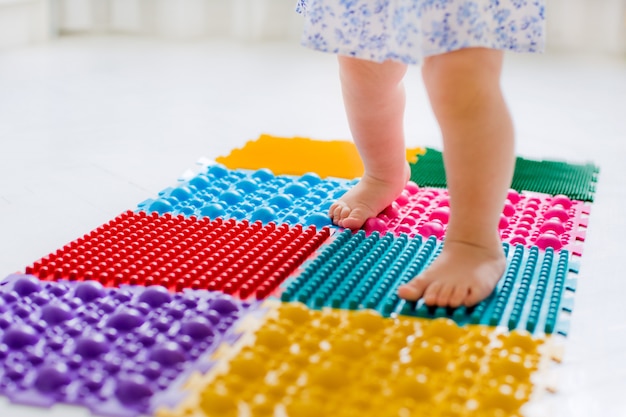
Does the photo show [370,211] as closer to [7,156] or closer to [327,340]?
[327,340]

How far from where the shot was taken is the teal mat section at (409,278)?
101cm

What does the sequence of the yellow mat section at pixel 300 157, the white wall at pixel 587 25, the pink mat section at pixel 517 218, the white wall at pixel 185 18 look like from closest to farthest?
1. the pink mat section at pixel 517 218
2. the yellow mat section at pixel 300 157
3. the white wall at pixel 587 25
4. the white wall at pixel 185 18

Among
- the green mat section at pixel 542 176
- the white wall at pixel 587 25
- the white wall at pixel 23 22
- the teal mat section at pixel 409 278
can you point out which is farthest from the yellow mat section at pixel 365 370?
the white wall at pixel 23 22

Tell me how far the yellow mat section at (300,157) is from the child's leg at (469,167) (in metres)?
0.50

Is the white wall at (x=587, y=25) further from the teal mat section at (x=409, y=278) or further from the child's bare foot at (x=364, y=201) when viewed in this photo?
the teal mat section at (x=409, y=278)

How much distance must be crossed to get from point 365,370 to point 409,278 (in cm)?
25

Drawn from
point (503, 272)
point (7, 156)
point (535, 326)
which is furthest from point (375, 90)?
point (7, 156)

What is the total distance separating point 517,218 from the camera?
1354 millimetres

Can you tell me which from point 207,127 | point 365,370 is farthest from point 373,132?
point 207,127

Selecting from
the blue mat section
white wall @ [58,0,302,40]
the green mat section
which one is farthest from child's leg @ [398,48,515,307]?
white wall @ [58,0,302,40]

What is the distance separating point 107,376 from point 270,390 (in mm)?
160

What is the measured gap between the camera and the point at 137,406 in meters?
0.81

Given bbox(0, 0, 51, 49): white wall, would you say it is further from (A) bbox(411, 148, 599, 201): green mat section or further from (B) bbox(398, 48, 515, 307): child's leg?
(B) bbox(398, 48, 515, 307): child's leg

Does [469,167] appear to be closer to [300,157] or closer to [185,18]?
[300,157]
